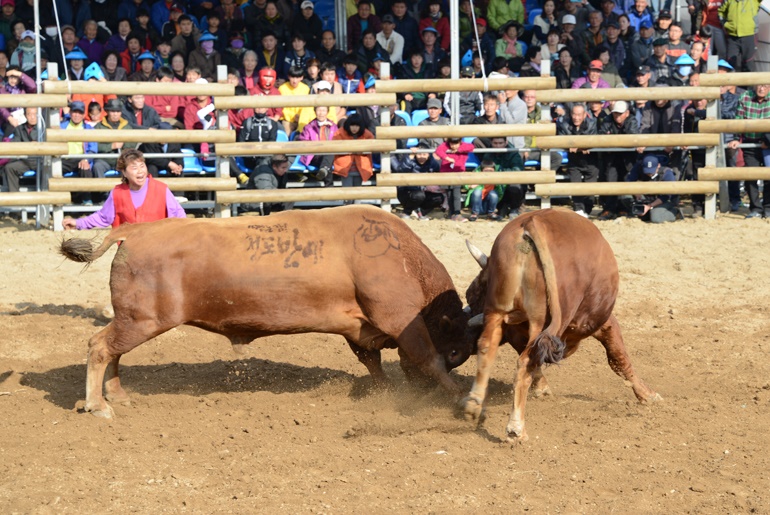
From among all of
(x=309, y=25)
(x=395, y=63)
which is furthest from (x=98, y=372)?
(x=309, y=25)

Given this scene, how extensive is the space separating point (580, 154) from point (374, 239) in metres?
6.83

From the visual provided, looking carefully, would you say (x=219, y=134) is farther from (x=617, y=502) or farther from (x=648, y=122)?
(x=617, y=502)

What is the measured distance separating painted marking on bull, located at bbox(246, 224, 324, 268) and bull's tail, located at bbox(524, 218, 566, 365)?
1482 mm

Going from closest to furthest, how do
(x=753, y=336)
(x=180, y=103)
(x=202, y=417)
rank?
1. (x=202, y=417)
2. (x=753, y=336)
3. (x=180, y=103)

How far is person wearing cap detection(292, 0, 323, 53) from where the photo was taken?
48.5 feet

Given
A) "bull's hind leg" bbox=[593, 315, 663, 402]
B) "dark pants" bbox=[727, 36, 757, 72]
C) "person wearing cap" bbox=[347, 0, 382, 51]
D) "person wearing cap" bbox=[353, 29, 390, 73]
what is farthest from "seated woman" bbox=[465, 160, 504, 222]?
"bull's hind leg" bbox=[593, 315, 663, 402]

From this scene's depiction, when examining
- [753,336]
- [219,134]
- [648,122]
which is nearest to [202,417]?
[753,336]

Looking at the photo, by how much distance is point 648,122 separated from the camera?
1305cm

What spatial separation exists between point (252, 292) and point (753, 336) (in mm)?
4419

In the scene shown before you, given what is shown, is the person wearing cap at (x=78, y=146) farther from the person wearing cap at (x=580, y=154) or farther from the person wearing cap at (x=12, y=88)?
the person wearing cap at (x=580, y=154)

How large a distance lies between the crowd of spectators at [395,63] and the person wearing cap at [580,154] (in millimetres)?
20

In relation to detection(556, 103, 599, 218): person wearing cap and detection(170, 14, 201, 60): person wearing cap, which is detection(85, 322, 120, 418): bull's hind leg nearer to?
detection(556, 103, 599, 218): person wearing cap

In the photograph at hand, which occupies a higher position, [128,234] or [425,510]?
[128,234]

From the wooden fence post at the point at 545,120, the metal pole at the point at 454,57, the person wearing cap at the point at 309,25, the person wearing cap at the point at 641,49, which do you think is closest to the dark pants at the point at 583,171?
the wooden fence post at the point at 545,120
